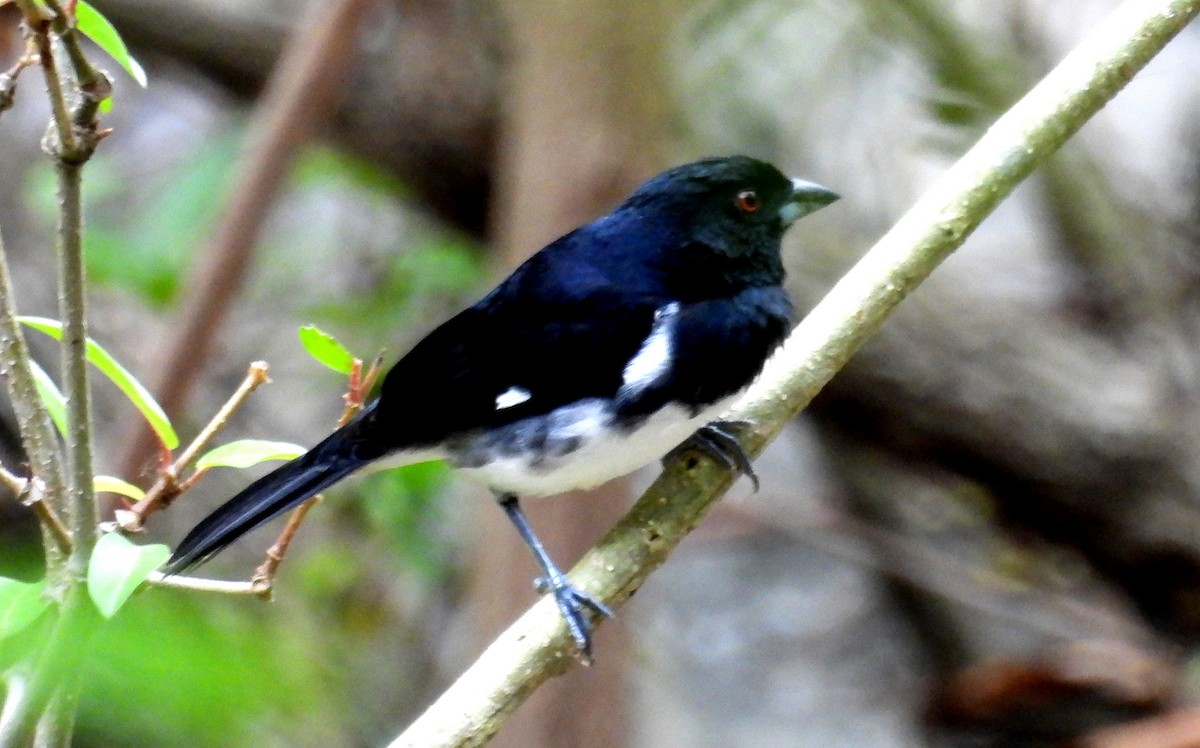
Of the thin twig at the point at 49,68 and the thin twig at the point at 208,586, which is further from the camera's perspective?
the thin twig at the point at 208,586

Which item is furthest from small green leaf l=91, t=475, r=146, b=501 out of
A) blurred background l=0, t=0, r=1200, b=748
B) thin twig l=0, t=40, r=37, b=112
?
blurred background l=0, t=0, r=1200, b=748

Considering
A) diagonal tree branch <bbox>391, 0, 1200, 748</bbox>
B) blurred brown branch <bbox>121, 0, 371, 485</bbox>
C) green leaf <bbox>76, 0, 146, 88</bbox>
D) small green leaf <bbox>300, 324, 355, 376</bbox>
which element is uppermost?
blurred brown branch <bbox>121, 0, 371, 485</bbox>

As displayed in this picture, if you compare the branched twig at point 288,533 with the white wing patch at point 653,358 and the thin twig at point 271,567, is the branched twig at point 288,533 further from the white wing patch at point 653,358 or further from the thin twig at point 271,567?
the white wing patch at point 653,358

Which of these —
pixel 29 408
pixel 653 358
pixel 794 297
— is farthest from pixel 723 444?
pixel 794 297

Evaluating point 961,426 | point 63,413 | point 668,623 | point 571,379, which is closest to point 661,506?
point 571,379

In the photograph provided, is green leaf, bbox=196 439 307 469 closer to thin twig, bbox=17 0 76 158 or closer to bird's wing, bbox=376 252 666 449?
thin twig, bbox=17 0 76 158

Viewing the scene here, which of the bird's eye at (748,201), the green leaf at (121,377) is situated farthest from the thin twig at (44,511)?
the bird's eye at (748,201)
